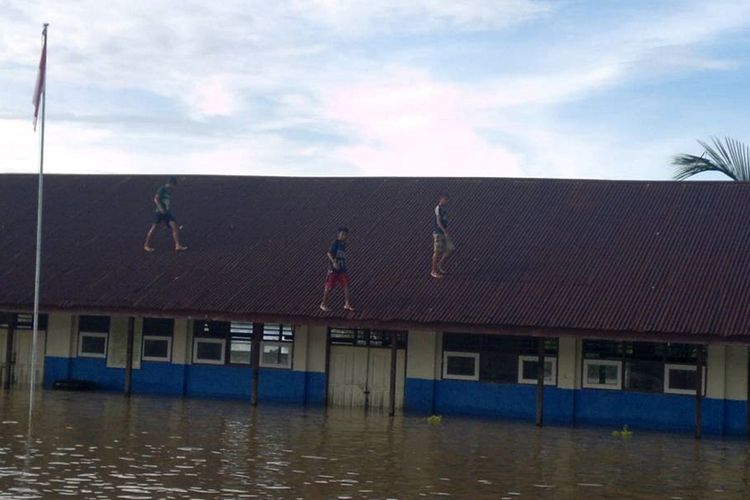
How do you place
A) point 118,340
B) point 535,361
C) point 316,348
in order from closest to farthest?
point 535,361 → point 316,348 → point 118,340

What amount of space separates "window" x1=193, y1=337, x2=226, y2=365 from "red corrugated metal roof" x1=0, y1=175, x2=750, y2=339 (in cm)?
153

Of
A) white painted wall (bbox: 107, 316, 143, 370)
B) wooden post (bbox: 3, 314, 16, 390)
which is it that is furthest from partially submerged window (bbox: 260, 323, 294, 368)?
wooden post (bbox: 3, 314, 16, 390)

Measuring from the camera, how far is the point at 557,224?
92.0 feet

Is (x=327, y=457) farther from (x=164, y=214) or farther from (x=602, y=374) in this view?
(x=164, y=214)

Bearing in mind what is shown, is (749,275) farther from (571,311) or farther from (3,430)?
(3,430)

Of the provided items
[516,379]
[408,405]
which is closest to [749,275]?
[516,379]

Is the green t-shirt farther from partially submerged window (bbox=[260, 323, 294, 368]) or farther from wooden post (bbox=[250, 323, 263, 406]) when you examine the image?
wooden post (bbox=[250, 323, 263, 406])

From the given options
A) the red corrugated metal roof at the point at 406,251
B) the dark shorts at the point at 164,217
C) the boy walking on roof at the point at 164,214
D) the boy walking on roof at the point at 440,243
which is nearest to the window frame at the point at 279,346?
the red corrugated metal roof at the point at 406,251

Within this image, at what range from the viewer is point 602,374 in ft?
80.3

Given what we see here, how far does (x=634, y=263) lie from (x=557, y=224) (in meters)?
2.94

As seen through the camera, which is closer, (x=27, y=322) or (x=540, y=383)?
(x=540, y=383)

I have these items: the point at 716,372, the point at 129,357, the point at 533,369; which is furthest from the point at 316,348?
the point at 716,372

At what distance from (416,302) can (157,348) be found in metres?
6.67

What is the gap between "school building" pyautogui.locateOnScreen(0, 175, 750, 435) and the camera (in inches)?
932
